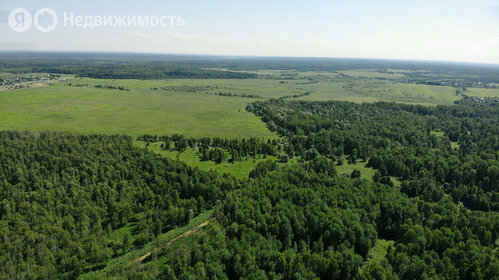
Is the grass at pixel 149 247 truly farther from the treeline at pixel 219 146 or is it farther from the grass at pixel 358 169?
the grass at pixel 358 169

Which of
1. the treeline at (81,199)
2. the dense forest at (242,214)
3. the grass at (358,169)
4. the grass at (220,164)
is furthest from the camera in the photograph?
the grass at (358,169)

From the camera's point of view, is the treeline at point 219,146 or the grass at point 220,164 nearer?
the grass at point 220,164

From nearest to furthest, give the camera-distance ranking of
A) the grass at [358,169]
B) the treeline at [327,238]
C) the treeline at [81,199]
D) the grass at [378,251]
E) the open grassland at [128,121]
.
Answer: the treeline at [327,238]
the treeline at [81,199]
the grass at [378,251]
the grass at [358,169]
the open grassland at [128,121]

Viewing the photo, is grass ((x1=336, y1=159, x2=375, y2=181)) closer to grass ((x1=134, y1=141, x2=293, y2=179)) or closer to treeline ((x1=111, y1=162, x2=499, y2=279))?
grass ((x1=134, y1=141, x2=293, y2=179))

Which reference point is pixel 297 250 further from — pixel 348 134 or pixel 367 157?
pixel 348 134

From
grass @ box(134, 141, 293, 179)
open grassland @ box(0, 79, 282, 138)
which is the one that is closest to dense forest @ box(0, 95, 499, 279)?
grass @ box(134, 141, 293, 179)

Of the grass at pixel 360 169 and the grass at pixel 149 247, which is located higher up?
the grass at pixel 360 169

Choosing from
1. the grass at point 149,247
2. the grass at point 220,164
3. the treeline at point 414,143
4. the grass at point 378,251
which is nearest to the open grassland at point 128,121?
the treeline at point 414,143

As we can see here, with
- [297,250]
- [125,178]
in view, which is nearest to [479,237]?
[297,250]
